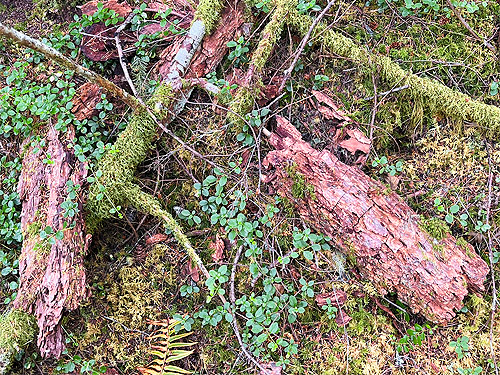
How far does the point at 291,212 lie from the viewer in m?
3.39

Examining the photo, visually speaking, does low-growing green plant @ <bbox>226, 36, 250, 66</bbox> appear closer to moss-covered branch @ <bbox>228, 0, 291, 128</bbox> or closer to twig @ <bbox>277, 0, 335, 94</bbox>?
moss-covered branch @ <bbox>228, 0, 291, 128</bbox>

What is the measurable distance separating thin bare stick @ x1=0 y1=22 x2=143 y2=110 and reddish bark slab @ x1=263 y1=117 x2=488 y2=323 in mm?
1524

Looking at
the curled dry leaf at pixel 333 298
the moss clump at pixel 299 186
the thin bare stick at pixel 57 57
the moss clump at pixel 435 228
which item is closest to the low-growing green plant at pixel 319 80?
the moss clump at pixel 299 186

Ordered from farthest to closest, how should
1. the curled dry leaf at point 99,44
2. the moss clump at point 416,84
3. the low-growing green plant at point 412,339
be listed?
the curled dry leaf at point 99,44, the moss clump at point 416,84, the low-growing green plant at point 412,339

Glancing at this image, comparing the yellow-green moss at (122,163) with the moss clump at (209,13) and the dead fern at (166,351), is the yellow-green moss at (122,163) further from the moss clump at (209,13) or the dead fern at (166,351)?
the dead fern at (166,351)

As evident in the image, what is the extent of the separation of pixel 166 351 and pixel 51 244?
1.35 m

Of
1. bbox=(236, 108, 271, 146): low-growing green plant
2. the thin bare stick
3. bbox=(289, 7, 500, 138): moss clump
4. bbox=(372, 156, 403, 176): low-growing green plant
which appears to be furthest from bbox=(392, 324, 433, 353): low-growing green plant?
the thin bare stick

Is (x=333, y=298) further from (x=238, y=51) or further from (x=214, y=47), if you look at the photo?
(x=214, y=47)

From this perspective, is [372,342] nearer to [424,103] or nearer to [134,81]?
[424,103]

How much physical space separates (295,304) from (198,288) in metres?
0.86

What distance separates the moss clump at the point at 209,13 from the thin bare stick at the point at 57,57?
1070 mm

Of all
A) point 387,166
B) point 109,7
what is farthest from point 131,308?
point 109,7

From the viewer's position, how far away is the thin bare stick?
2.61m

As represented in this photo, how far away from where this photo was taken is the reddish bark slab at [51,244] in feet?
10.2
